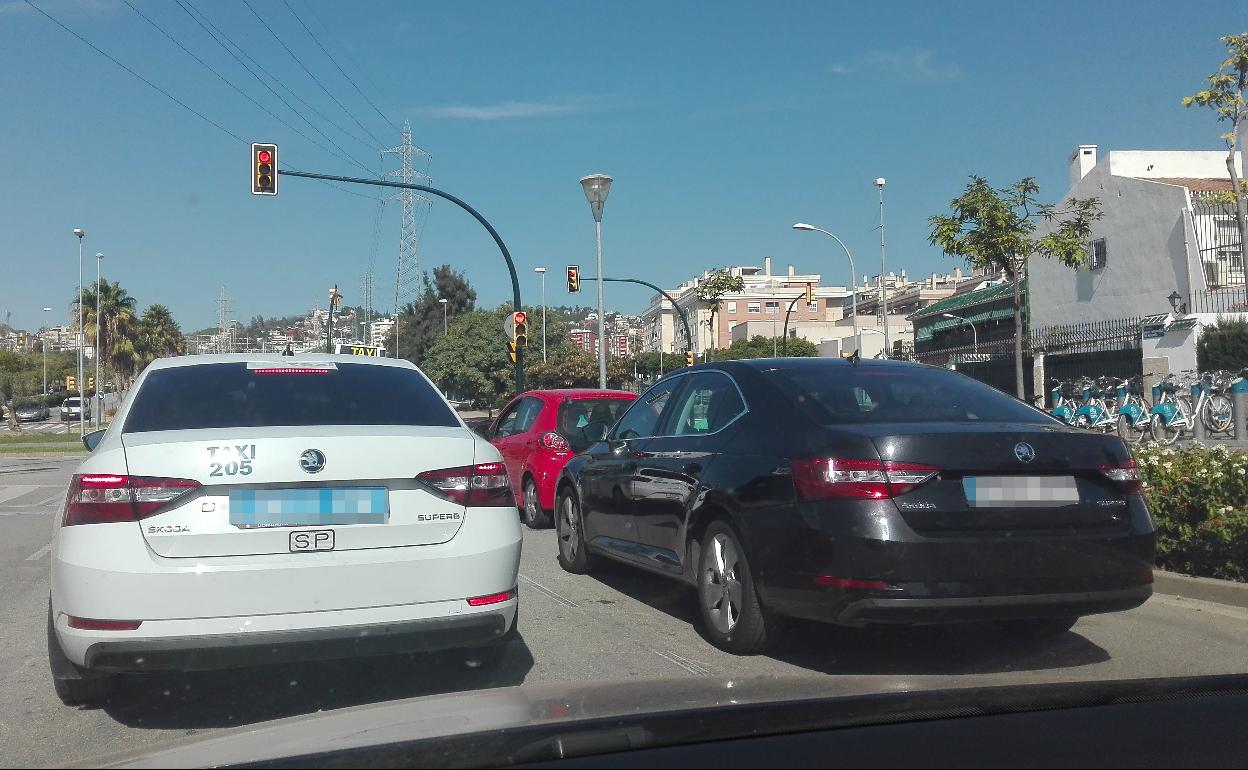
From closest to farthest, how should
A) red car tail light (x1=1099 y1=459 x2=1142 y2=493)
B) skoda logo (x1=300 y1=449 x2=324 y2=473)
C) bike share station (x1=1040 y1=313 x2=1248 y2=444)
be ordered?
skoda logo (x1=300 y1=449 x2=324 y2=473) → red car tail light (x1=1099 y1=459 x2=1142 y2=493) → bike share station (x1=1040 y1=313 x2=1248 y2=444)

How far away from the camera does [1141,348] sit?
25.8 m

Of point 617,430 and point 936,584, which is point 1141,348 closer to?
point 617,430

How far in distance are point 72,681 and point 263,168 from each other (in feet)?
57.3

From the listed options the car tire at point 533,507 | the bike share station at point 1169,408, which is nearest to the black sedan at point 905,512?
the car tire at point 533,507

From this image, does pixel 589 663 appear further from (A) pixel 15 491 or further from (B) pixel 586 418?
(A) pixel 15 491

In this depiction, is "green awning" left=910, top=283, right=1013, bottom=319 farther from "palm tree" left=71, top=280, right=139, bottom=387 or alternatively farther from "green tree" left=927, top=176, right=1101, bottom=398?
"palm tree" left=71, top=280, right=139, bottom=387

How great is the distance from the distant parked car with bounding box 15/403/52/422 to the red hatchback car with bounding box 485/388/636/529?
275 feet

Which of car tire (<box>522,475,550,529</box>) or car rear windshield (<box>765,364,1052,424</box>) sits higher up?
car rear windshield (<box>765,364,1052,424</box>)

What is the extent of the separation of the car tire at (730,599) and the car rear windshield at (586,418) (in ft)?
17.0

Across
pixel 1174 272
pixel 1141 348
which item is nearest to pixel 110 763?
pixel 1141 348

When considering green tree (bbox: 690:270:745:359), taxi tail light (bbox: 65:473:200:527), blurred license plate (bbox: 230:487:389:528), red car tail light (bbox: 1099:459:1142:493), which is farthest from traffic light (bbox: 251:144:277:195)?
green tree (bbox: 690:270:745:359)

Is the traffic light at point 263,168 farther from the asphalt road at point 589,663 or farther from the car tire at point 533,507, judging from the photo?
the asphalt road at point 589,663

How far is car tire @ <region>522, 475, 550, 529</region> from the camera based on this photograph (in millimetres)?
11094

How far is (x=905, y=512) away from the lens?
4.62 m
